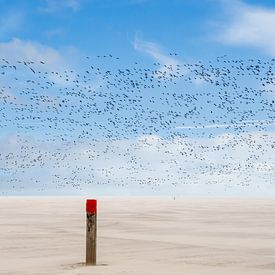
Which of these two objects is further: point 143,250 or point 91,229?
point 143,250

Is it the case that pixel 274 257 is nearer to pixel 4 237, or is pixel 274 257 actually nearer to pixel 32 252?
pixel 32 252

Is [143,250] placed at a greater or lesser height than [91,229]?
lesser

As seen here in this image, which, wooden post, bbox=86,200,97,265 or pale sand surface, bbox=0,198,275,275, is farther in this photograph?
wooden post, bbox=86,200,97,265

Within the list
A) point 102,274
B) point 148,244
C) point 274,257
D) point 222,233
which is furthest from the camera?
point 222,233

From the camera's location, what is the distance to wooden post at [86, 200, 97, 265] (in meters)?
13.7

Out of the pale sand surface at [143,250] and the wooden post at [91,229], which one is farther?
the wooden post at [91,229]

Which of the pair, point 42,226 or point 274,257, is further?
point 42,226

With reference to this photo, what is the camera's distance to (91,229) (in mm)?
13773

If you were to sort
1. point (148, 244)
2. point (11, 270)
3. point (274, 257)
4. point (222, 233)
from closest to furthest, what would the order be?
point (11, 270) < point (274, 257) < point (148, 244) < point (222, 233)

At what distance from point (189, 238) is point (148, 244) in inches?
93.0

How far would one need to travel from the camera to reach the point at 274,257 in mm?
14875

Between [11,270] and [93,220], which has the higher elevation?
[93,220]

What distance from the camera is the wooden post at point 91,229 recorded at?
45.0 feet

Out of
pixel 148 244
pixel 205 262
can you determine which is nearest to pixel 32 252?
pixel 148 244
